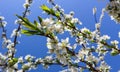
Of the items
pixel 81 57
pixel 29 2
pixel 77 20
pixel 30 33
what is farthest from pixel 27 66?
pixel 29 2

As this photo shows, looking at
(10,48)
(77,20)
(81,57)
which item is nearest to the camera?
(81,57)

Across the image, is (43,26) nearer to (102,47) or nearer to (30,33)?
(30,33)

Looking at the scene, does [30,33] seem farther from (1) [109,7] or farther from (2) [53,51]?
(1) [109,7]

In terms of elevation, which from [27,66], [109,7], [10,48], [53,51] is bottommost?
[53,51]

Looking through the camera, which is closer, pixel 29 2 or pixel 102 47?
pixel 102 47

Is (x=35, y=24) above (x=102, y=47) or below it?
below

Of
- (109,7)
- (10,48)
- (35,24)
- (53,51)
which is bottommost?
(53,51)

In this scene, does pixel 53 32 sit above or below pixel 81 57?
below

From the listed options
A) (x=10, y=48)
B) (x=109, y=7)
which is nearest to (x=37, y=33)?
(x=109, y=7)

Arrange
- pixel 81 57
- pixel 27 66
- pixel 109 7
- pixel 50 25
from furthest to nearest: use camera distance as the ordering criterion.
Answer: pixel 27 66 < pixel 81 57 < pixel 109 7 < pixel 50 25

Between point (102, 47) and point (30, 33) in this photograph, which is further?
point (102, 47)
